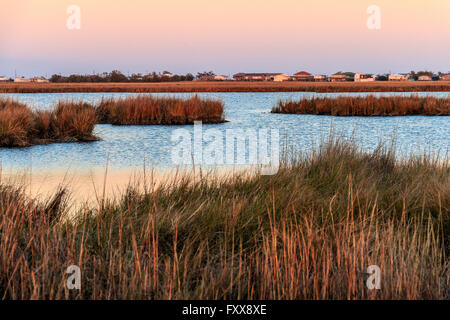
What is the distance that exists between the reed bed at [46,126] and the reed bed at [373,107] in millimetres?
13035

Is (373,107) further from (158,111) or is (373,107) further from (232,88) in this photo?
(232,88)

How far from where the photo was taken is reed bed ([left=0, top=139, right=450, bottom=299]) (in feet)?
10.4

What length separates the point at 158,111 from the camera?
20719 mm

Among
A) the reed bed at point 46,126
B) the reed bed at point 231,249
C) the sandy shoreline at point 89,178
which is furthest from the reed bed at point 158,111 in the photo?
the reed bed at point 231,249

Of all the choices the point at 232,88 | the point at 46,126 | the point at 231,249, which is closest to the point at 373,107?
the point at 46,126

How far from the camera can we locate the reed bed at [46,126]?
13570mm

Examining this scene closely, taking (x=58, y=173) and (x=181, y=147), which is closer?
(x=58, y=173)

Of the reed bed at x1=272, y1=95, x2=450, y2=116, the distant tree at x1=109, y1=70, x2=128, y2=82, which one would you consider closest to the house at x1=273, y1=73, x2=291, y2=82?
the distant tree at x1=109, y1=70, x2=128, y2=82

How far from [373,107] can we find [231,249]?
71.2ft

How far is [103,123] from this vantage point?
2081 centimetres

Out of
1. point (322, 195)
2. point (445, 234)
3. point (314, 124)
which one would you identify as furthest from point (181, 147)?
point (445, 234)
